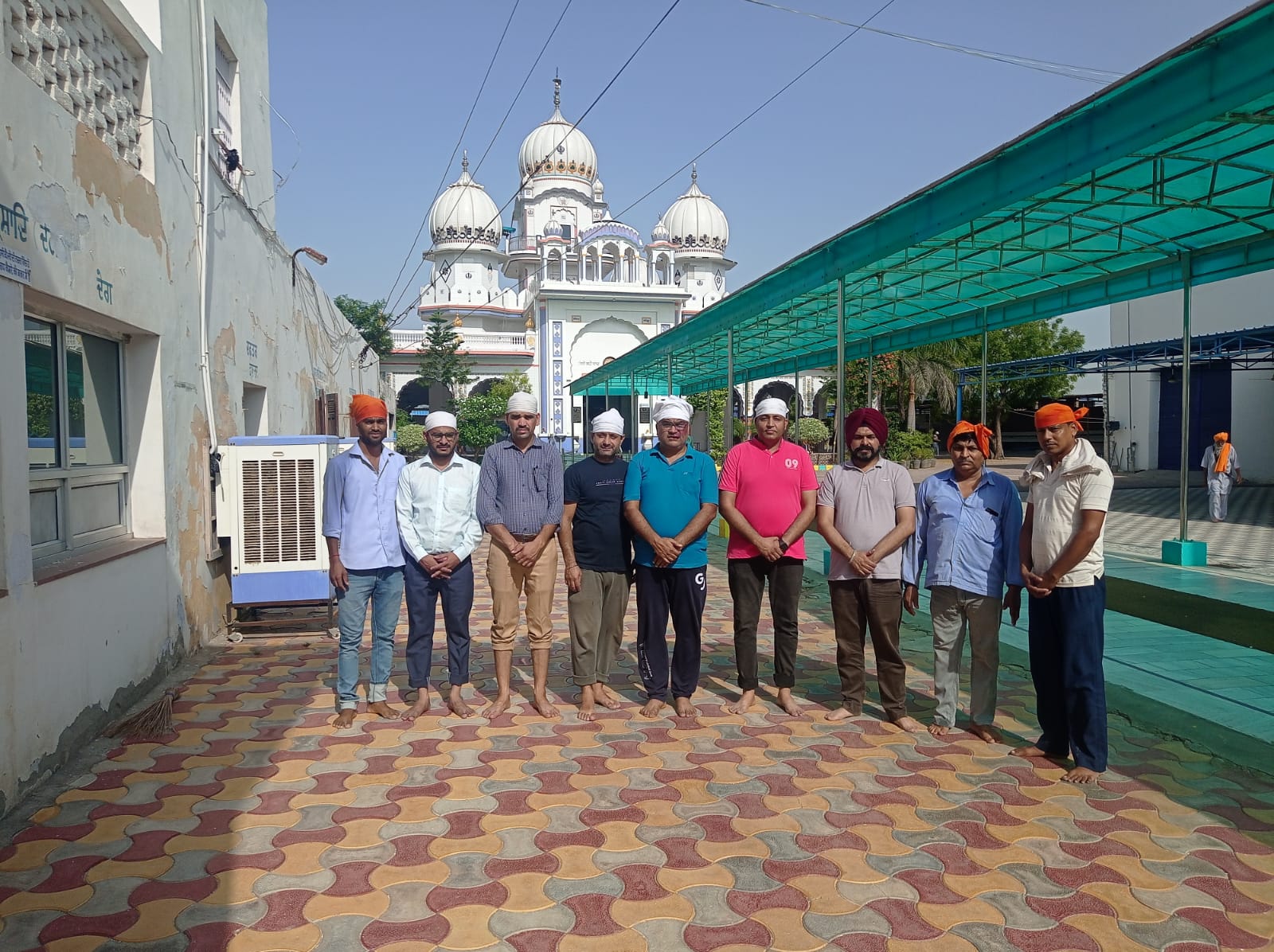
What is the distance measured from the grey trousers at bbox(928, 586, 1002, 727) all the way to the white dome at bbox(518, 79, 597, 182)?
47059 millimetres

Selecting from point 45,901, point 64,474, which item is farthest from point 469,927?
point 64,474

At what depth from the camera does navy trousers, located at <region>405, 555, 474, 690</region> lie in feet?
16.2

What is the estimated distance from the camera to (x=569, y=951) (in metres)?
2.63

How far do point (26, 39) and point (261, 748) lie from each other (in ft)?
10.6

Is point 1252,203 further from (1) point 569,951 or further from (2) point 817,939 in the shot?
(1) point 569,951

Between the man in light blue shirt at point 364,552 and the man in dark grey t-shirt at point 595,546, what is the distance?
2.96 ft

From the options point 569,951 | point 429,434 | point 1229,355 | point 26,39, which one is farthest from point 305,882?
point 1229,355

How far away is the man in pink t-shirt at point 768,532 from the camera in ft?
16.0

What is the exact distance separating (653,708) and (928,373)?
29819mm

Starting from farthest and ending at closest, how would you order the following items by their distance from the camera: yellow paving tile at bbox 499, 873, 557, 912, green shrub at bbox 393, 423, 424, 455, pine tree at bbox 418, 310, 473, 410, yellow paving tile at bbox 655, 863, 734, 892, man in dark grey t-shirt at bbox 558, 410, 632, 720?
pine tree at bbox 418, 310, 473, 410 < green shrub at bbox 393, 423, 424, 455 < man in dark grey t-shirt at bbox 558, 410, 632, 720 < yellow paving tile at bbox 655, 863, 734, 892 < yellow paving tile at bbox 499, 873, 557, 912

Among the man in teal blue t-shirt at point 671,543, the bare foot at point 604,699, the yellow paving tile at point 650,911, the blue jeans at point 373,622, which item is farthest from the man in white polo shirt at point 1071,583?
the blue jeans at point 373,622

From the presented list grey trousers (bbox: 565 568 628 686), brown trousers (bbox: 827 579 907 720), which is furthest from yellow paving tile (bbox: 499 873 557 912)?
brown trousers (bbox: 827 579 907 720)

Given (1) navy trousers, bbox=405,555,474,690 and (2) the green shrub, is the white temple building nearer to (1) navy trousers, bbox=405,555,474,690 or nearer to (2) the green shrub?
(2) the green shrub

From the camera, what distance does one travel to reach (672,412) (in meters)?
4.96
